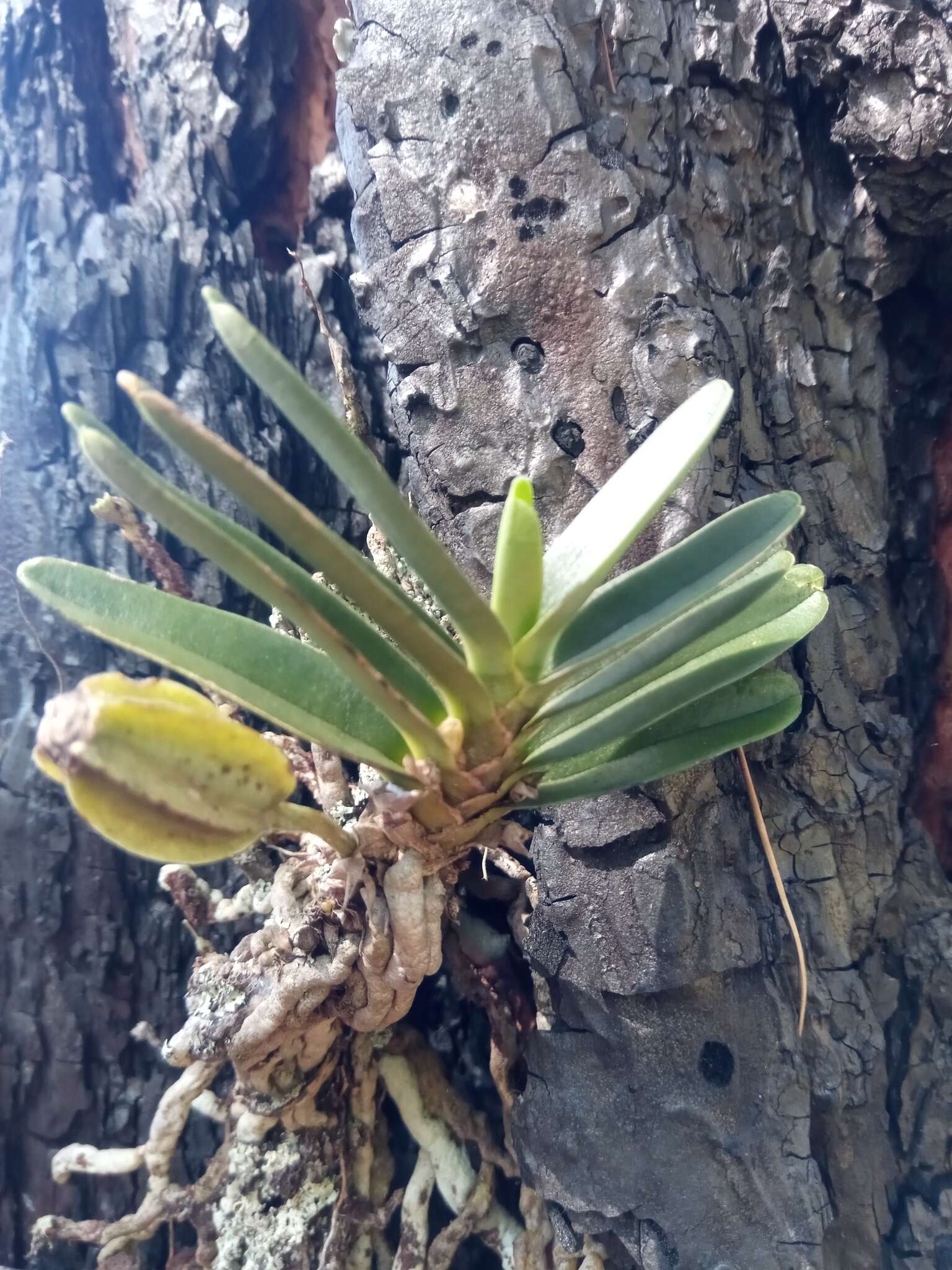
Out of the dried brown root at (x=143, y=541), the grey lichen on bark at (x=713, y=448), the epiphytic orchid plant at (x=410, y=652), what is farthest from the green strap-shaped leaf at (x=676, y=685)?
the dried brown root at (x=143, y=541)

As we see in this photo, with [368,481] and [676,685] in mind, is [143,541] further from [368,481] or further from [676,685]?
[676,685]

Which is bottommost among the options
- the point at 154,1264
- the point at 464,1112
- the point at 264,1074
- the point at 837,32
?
the point at 154,1264

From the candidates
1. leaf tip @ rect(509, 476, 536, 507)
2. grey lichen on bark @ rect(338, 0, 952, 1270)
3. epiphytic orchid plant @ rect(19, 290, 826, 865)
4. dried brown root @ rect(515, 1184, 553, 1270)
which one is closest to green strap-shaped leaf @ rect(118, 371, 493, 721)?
epiphytic orchid plant @ rect(19, 290, 826, 865)

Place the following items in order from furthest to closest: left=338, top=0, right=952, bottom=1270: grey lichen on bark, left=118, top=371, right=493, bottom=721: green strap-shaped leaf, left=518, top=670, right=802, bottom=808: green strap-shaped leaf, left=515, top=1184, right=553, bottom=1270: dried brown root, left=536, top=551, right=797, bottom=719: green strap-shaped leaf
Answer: left=515, top=1184, right=553, bottom=1270: dried brown root
left=338, top=0, right=952, bottom=1270: grey lichen on bark
left=518, top=670, right=802, bottom=808: green strap-shaped leaf
left=536, top=551, right=797, bottom=719: green strap-shaped leaf
left=118, top=371, right=493, bottom=721: green strap-shaped leaf

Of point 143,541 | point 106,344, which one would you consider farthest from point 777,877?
point 106,344

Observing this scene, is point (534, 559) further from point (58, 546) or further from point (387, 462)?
point (58, 546)

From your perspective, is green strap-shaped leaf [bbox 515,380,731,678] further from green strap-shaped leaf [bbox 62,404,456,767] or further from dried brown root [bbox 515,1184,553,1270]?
dried brown root [bbox 515,1184,553,1270]

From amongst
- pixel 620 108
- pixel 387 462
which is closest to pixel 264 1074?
pixel 387 462

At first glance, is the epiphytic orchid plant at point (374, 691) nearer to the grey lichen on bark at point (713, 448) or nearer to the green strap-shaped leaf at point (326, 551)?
the green strap-shaped leaf at point (326, 551)
